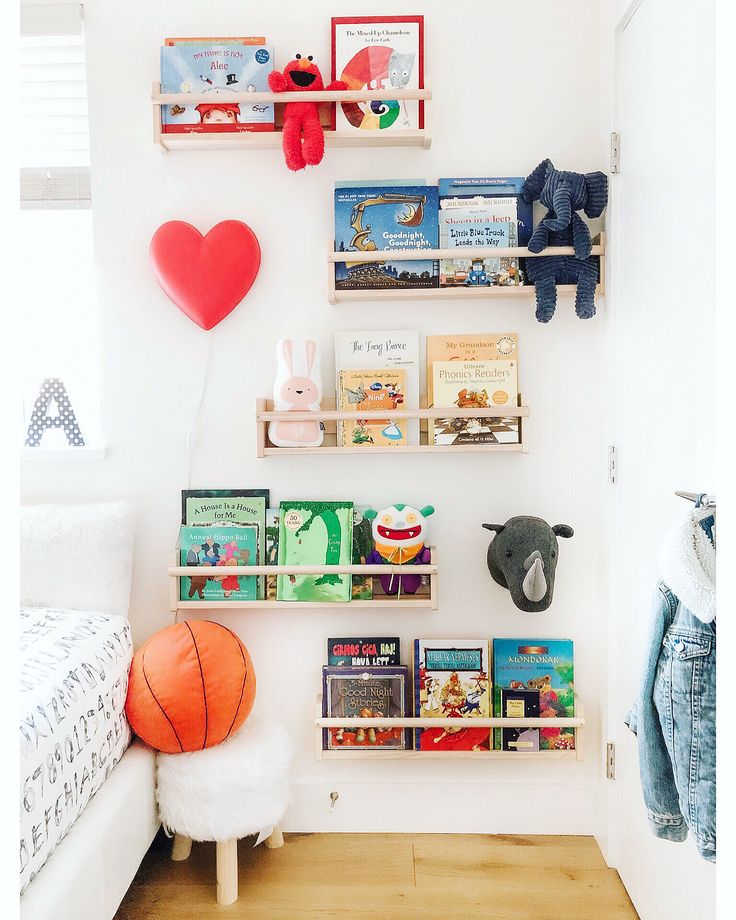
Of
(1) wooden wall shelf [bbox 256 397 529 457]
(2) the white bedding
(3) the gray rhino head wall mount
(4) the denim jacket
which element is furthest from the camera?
(1) wooden wall shelf [bbox 256 397 529 457]

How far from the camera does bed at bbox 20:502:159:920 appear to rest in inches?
57.9

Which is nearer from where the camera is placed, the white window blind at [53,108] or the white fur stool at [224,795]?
the white fur stool at [224,795]

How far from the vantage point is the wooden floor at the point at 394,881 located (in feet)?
6.30

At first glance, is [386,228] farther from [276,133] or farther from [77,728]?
[77,728]

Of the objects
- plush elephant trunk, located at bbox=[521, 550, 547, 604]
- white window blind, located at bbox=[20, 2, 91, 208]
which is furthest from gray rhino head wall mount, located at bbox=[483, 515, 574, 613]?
white window blind, located at bbox=[20, 2, 91, 208]

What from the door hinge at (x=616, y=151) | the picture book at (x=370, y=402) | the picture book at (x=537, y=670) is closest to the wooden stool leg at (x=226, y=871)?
the picture book at (x=537, y=670)

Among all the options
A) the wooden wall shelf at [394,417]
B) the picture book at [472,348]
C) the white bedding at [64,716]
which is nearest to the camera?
the white bedding at [64,716]

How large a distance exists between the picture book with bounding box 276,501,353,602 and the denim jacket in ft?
3.37

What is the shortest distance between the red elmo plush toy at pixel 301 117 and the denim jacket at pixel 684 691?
54.5 inches

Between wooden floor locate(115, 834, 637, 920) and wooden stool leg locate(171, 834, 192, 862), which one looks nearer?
wooden floor locate(115, 834, 637, 920)

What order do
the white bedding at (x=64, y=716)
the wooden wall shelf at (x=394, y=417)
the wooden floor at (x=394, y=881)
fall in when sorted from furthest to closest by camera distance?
the wooden wall shelf at (x=394, y=417) < the wooden floor at (x=394, y=881) < the white bedding at (x=64, y=716)

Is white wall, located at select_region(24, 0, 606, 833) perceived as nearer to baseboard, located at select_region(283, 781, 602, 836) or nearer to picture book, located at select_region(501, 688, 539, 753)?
baseboard, located at select_region(283, 781, 602, 836)

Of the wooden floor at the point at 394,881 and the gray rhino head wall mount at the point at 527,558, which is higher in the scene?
the gray rhino head wall mount at the point at 527,558

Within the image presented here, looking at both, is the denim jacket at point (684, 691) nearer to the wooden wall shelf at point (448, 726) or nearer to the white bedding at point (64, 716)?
the wooden wall shelf at point (448, 726)
